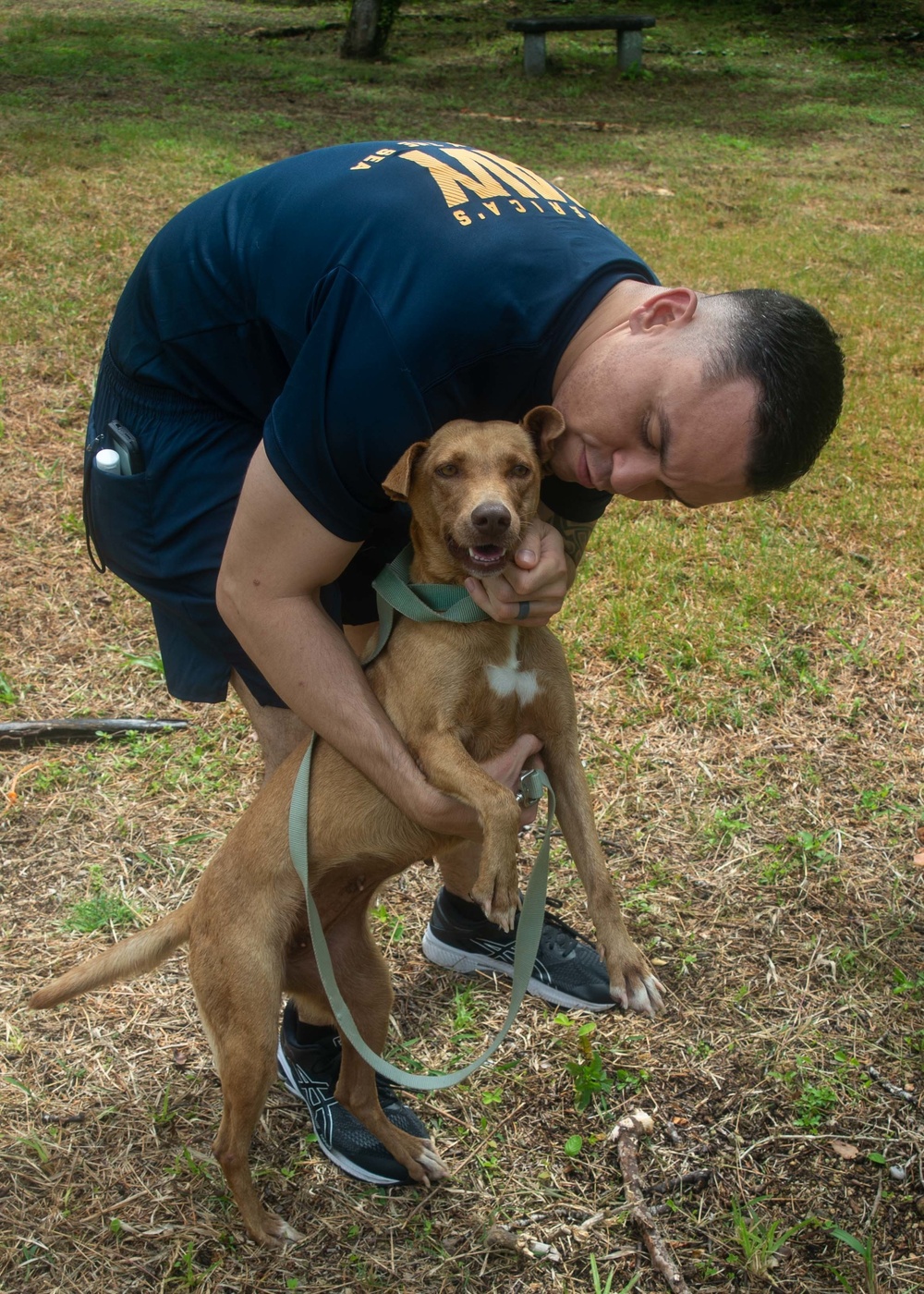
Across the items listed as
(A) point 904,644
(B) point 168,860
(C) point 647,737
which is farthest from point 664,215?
(B) point 168,860

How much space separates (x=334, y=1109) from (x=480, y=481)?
5.47ft

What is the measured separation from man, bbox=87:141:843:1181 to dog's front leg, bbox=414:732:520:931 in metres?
0.06

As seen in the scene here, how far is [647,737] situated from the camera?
4.13 m

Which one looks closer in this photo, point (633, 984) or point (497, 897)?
point (497, 897)

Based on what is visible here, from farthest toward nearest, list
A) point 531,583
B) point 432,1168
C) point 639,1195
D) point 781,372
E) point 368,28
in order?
point 368,28 → point 432,1168 → point 639,1195 → point 531,583 → point 781,372

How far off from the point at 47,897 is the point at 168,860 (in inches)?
15.0

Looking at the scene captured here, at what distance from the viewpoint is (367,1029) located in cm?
278

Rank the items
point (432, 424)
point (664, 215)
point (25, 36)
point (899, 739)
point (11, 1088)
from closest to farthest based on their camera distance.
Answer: point (432, 424) → point (11, 1088) → point (899, 739) → point (664, 215) → point (25, 36)

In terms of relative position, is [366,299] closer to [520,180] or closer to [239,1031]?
[520,180]

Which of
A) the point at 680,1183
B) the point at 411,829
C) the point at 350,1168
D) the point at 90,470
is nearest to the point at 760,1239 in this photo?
the point at 680,1183

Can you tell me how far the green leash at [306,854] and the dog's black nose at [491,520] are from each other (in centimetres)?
25

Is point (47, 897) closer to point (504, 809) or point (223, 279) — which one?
point (504, 809)

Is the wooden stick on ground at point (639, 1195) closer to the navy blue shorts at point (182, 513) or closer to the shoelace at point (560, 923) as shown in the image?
the shoelace at point (560, 923)

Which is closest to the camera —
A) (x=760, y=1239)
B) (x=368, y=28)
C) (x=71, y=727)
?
(x=760, y=1239)
